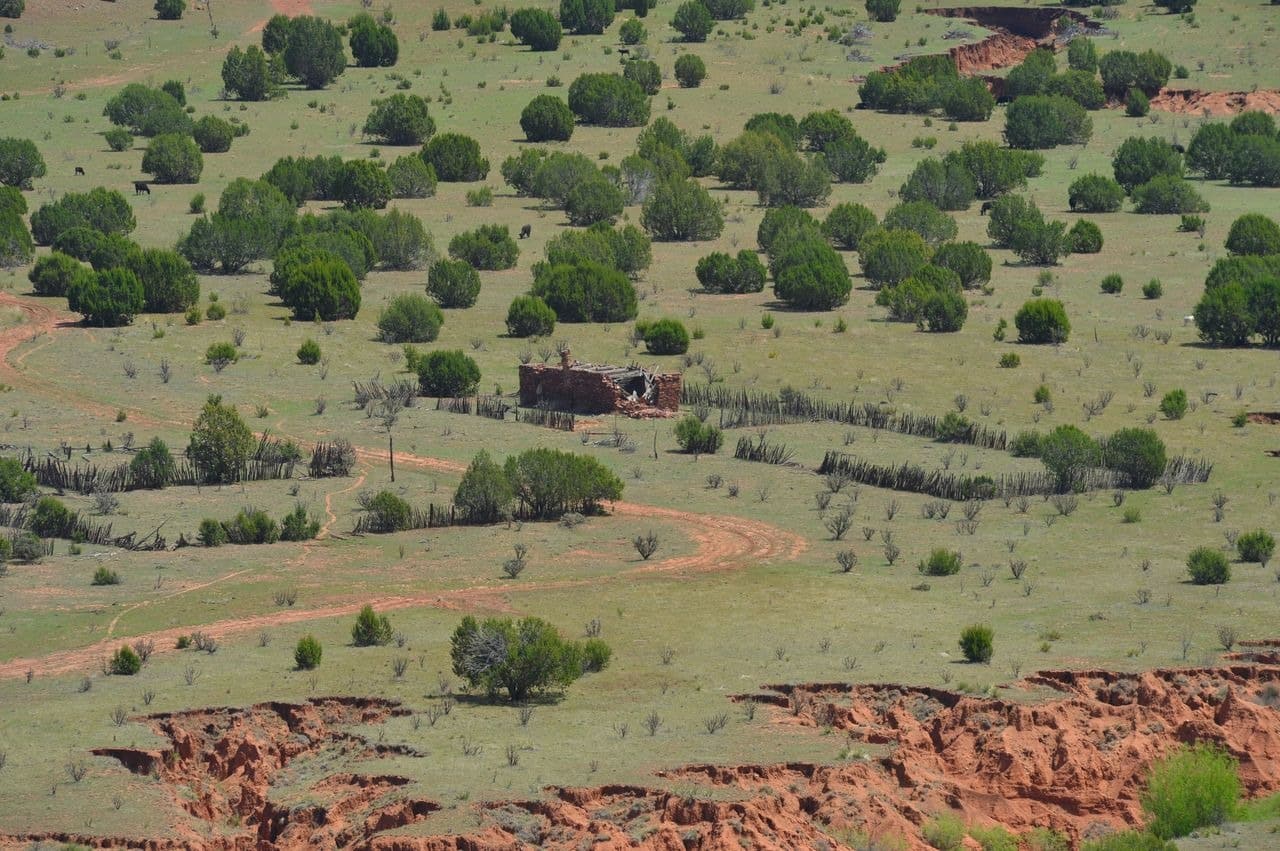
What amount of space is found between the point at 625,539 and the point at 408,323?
18.9m

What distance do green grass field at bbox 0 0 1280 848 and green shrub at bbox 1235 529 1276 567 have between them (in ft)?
1.15

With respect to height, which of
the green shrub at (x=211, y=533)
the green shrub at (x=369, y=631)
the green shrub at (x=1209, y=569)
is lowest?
the green shrub at (x=211, y=533)

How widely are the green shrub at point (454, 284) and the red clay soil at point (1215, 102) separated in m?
41.8

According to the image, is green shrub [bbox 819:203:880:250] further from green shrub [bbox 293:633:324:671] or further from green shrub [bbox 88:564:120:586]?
green shrub [bbox 293:633:324:671]

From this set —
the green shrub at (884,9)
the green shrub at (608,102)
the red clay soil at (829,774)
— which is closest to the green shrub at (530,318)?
the red clay soil at (829,774)

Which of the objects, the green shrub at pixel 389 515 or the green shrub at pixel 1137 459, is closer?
the green shrub at pixel 389 515

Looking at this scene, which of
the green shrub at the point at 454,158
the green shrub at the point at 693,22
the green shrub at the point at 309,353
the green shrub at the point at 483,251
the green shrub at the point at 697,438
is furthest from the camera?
the green shrub at the point at 693,22

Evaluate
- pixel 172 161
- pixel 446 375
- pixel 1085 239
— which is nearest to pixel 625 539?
pixel 446 375

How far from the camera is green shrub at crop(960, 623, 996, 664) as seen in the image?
31750 mm

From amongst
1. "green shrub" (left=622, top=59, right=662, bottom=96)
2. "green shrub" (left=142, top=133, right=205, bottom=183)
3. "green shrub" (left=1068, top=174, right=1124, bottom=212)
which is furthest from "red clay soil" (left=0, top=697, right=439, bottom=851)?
"green shrub" (left=622, top=59, right=662, bottom=96)

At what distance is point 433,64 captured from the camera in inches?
3898

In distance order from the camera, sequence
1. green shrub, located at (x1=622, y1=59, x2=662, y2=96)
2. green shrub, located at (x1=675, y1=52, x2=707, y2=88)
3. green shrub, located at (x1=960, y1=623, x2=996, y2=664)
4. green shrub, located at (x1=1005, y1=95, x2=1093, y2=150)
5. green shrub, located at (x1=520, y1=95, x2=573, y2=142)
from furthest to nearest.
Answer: green shrub, located at (x1=675, y1=52, x2=707, y2=88)
green shrub, located at (x1=622, y1=59, x2=662, y2=96)
green shrub, located at (x1=1005, y1=95, x2=1093, y2=150)
green shrub, located at (x1=520, y1=95, x2=573, y2=142)
green shrub, located at (x1=960, y1=623, x2=996, y2=664)

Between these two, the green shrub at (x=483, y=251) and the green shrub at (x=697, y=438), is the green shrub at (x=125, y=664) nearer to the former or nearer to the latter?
the green shrub at (x=697, y=438)

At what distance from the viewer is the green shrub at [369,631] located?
1296 inches
